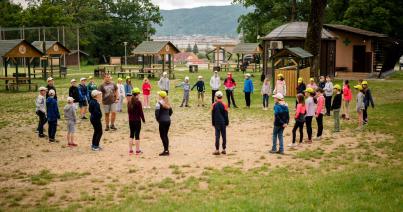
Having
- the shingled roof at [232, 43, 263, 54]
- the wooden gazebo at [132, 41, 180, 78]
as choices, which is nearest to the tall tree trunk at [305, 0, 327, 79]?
the wooden gazebo at [132, 41, 180, 78]

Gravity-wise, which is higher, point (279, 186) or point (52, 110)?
point (52, 110)

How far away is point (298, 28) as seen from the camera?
37.2 meters

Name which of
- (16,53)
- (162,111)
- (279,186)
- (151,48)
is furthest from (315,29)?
(279,186)

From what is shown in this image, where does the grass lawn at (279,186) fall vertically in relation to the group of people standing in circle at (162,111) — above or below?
below

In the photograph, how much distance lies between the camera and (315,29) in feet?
96.8

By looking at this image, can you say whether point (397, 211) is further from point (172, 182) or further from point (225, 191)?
point (172, 182)

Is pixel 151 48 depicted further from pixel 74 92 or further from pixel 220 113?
pixel 220 113

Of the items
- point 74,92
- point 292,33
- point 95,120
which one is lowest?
point 95,120

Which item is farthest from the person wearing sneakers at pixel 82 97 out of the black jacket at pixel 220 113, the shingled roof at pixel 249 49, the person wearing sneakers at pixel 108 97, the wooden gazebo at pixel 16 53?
the shingled roof at pixel 249 49

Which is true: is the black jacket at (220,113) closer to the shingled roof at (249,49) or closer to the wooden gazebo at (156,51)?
the wooden gazebo at (156,51)

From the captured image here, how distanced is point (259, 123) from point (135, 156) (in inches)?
274

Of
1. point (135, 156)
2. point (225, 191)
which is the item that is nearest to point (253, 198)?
point (225, 191)

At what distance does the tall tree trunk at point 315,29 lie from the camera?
94.8ft

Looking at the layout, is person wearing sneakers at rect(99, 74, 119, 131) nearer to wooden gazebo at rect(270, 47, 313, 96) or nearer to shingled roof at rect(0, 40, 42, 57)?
wooden gazebo at rect(270, 47, 313, 96)
